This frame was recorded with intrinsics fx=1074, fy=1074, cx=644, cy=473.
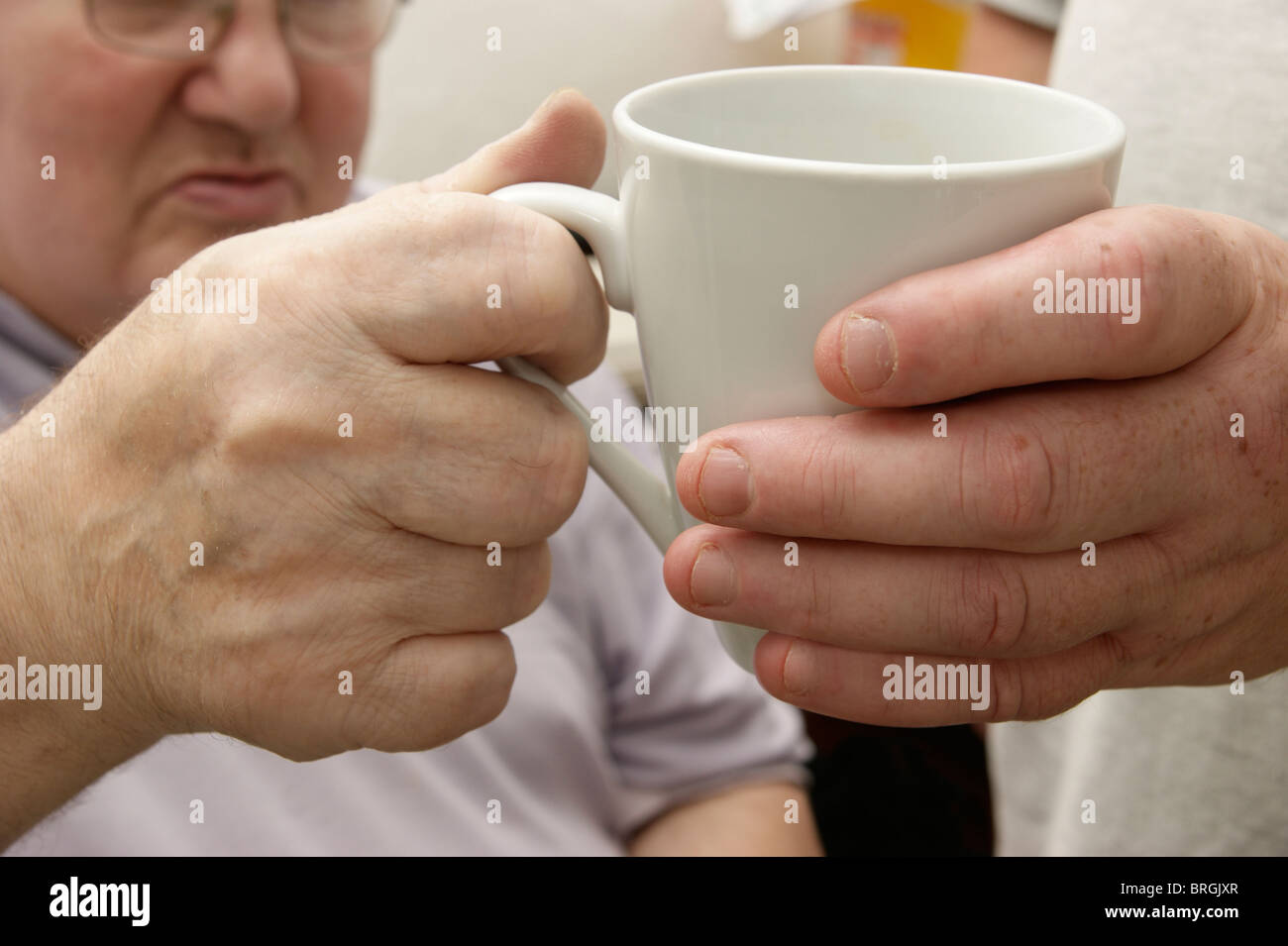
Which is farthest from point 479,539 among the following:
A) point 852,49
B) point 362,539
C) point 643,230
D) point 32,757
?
point 852,49

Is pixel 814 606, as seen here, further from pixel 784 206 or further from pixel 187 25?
pixel 187 25

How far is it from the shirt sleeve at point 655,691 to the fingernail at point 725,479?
1.76 feet

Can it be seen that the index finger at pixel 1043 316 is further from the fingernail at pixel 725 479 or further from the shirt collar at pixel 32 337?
the shirt collar at pixel 32 337

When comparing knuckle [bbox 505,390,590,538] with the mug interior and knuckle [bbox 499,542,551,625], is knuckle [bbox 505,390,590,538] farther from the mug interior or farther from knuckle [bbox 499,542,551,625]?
the mug interior

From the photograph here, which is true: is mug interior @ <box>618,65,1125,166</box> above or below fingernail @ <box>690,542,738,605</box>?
above

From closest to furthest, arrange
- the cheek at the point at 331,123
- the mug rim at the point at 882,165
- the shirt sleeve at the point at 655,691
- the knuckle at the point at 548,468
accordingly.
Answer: the mug rim at the point at 882,165, the knuckle at the point at 548,468, the cheek at the point at 331,123, the shirt sleeve at the point at 655,691

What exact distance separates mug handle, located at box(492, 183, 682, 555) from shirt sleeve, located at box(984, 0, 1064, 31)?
2.38ft

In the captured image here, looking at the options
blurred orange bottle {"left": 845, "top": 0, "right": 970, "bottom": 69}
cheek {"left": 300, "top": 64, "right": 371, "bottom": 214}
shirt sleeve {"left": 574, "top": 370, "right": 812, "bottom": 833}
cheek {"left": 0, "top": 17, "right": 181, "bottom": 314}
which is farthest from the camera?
blurred orange bottle {"left": 845, "top": 0, "right": 970, "bottom": 69}

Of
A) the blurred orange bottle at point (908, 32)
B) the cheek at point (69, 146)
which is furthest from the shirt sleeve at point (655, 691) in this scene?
the blurred orange bottle at point (908, 32)

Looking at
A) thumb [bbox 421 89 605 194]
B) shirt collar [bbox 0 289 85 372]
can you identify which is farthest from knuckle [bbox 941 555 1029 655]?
shirt collar [bbox 0 289 85 372]

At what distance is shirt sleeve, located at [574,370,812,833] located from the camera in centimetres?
98

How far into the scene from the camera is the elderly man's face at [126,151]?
73 cm

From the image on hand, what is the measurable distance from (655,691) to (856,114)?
61 centimetres
